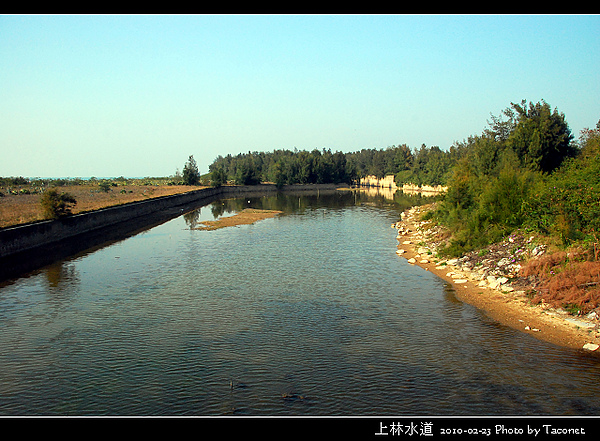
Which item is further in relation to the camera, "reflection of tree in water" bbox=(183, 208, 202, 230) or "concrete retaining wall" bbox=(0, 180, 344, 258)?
"reflection of tree in water" bbox=(183, 208, 202, 230)

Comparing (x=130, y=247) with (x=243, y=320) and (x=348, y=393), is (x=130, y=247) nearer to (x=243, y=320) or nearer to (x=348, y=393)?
(x=243, y=320)

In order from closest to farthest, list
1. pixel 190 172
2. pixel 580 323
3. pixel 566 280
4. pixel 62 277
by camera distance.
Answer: pixel 580 323, pixel 566 280, pixel 62 277, pixel 190 172

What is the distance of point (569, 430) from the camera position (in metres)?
8.38

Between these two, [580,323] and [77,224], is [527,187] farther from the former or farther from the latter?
[77,224]

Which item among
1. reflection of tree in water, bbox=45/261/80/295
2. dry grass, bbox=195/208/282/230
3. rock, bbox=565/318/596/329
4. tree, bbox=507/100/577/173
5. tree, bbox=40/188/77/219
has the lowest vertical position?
reflection of tree in water, bbox=45/261/80/295

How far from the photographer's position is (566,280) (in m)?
17.9

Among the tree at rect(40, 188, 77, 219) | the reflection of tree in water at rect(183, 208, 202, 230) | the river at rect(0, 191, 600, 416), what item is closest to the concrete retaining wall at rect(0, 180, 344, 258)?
the tree at rect(40, 188, 77, 219)

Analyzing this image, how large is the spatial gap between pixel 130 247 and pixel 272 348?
2665cm

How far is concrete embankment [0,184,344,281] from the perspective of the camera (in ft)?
103

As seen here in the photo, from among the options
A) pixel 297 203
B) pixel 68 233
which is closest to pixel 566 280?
pixel 68 233

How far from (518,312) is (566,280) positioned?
2.33m

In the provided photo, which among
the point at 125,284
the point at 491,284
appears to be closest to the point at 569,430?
the point at 491,284

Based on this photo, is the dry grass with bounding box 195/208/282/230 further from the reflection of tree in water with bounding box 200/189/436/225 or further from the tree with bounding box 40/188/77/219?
the tree with bounding box 40/188/77/219

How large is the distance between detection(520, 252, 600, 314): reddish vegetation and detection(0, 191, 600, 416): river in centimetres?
304
